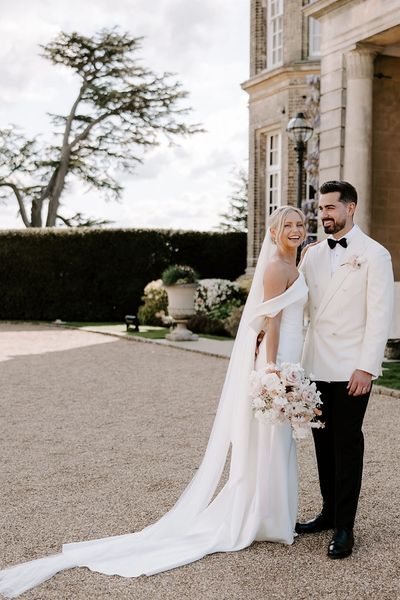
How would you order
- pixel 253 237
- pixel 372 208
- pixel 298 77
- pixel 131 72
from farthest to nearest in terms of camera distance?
pixel 131 72 < pixel 253 237 < pixel 298 77 < pixel 372 208

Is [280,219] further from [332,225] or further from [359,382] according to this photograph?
[359,382]

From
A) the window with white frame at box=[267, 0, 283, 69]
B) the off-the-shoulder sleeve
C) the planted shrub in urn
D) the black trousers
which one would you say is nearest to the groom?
the black trousers

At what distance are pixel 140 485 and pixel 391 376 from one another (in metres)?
5.57

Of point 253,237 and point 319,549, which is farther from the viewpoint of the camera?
point 253,237

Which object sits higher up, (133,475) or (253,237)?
(253,237)

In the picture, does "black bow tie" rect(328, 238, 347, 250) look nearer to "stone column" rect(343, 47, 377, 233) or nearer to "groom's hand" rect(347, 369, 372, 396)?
"groom's hand" rect(347, 369, 372, 396)

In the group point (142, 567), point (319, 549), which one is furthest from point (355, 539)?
point (142, 567)

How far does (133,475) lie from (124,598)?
79.8 inches

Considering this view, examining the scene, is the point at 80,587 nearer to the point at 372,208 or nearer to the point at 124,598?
the point at 124,598

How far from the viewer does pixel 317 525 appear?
14.2ft

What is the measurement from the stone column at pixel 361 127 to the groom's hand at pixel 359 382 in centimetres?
878

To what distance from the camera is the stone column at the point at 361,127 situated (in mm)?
12445

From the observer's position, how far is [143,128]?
28734 mm

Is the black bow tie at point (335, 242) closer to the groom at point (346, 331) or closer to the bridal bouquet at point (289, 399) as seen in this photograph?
the groom at point (346, 331)
